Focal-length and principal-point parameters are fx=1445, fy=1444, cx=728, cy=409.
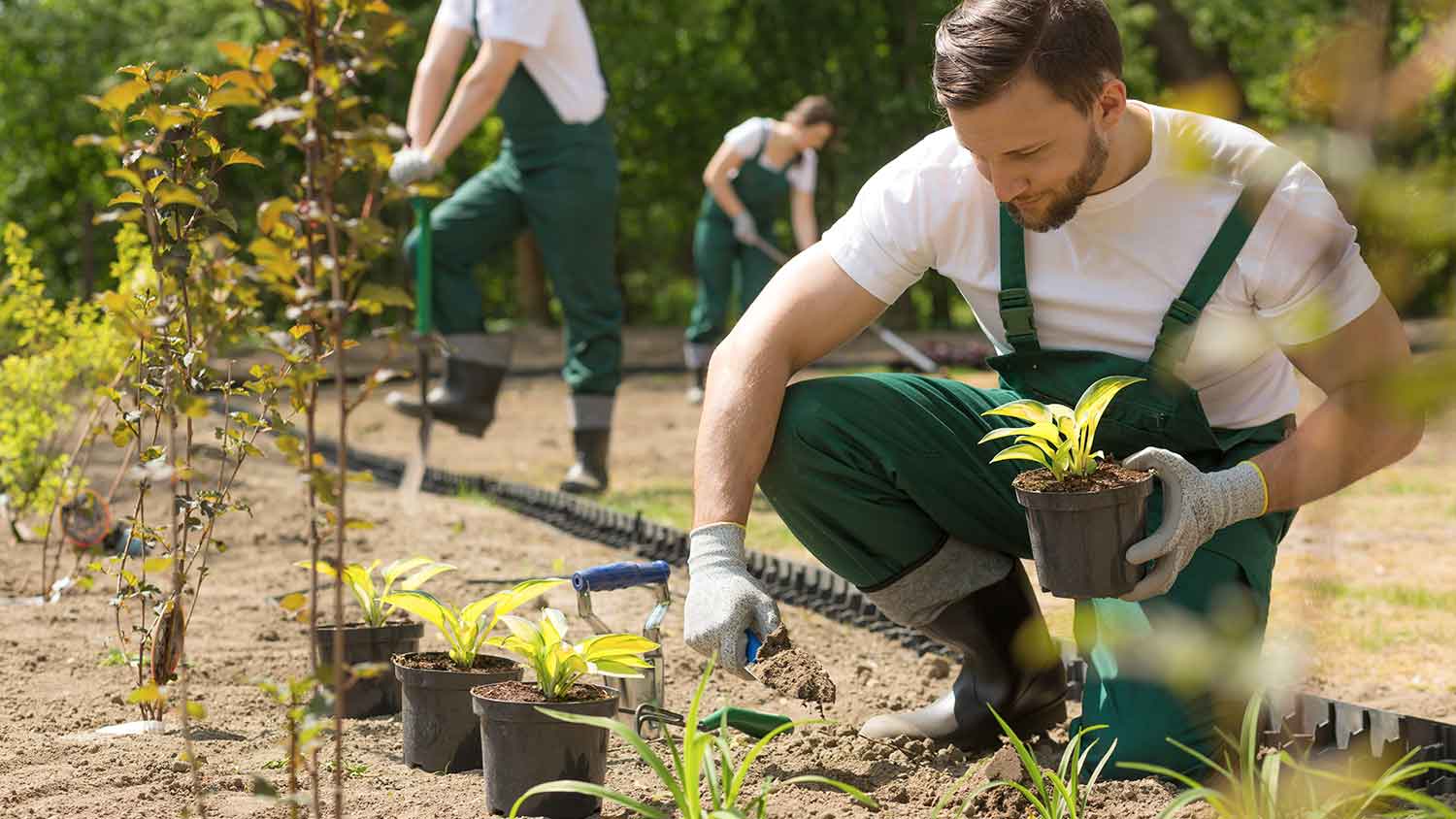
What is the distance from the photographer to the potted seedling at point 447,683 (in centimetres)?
234

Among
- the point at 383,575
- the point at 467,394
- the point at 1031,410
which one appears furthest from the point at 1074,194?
the point at 467,394

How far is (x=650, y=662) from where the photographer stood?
259 centimetres

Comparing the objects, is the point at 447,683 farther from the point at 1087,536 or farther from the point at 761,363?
the point at 1087,536

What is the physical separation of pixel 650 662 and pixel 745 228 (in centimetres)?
648

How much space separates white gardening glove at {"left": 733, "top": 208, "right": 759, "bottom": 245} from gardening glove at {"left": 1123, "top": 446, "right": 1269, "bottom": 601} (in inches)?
259

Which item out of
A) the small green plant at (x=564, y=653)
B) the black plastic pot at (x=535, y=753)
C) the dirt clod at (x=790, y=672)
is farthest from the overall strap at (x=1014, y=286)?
the black plastic pot at (x=535, y=753)

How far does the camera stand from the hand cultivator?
2.43 meters

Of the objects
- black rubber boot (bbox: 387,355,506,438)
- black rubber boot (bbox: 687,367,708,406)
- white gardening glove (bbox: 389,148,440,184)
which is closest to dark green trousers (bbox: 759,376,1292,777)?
white gardening glove (bbox: 389,148,440,184)

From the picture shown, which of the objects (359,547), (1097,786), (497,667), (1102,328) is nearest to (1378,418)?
(1102,328)

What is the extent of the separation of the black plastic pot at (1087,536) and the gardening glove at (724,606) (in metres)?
0.43

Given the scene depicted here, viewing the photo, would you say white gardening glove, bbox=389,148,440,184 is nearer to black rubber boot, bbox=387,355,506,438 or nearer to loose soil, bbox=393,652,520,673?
black rubber boot, bbox=387,355,506,438

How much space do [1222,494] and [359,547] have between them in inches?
117

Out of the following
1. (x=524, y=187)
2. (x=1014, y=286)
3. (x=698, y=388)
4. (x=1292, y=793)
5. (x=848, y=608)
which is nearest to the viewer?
(x=1292, y=793)

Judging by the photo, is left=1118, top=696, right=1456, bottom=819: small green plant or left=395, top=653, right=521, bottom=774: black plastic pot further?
left=395, top=653, right=521, bottom=774: black plastic pot
